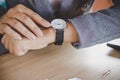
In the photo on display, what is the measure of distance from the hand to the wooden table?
52 mm

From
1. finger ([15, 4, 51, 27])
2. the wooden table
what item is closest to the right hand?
finger ([15, 4, 51, 27])

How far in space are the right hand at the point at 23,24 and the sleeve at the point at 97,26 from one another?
0.37ft

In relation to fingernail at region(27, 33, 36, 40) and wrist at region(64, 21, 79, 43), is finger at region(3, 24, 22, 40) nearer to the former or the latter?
fingernail at region(27, 33, 36, 40)

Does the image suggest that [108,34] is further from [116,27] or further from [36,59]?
[36,59]

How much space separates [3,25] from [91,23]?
298 mm

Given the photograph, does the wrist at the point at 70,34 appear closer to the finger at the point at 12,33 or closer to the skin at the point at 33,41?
the skin at the point at 33,41

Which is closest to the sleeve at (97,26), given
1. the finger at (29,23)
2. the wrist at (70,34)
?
the wrist at (70,34)

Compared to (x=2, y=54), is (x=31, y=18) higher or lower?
higher

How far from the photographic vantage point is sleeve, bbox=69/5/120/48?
792mm

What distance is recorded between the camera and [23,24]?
29.3 inches

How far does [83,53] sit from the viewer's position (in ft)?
2.88

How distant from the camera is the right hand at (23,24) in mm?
734

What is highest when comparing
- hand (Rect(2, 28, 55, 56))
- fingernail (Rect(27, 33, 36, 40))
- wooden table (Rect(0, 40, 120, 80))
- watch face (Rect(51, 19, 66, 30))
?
watch face (Rect(51, 19, 66, 30))

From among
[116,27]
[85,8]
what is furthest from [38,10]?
[116,27]
